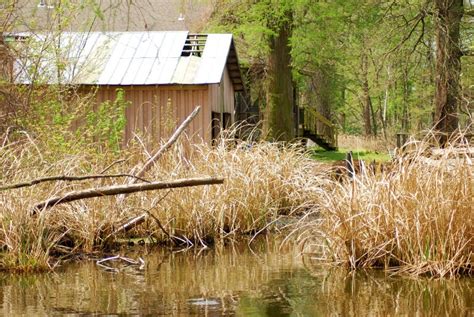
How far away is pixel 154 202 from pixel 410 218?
4.11 m

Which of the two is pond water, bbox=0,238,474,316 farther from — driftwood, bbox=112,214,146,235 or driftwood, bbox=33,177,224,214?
driftwood, bbox=112,214,146,235

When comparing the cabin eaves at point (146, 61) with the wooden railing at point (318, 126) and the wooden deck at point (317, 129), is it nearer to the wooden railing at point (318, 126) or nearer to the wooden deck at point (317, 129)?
the wooden deck at point (317, 129)

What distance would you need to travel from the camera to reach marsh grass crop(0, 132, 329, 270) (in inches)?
416

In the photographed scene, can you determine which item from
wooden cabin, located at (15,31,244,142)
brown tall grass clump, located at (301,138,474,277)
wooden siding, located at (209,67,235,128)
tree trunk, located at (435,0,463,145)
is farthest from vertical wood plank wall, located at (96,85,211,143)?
brown tall grass clump, located at (301,138,474,277)

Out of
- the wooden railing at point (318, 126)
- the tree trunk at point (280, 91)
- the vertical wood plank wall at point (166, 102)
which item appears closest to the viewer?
the vertical wood plank wall at point (166, 102)

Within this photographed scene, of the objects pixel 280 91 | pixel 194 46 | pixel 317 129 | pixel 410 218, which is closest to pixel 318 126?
pixel 317 129

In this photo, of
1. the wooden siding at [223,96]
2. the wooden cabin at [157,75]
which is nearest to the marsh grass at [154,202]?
the wooden cabin at [157,75]

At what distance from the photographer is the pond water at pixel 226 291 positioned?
314 inches

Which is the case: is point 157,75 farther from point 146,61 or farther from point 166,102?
point 146,61

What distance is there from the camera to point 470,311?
788 cm

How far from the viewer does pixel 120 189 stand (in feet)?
33.4

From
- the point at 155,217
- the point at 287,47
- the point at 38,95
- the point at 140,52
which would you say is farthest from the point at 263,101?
the point at 155,217

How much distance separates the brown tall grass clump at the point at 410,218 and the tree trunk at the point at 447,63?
10.9 metres

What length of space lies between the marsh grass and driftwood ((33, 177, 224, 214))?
139 mm
